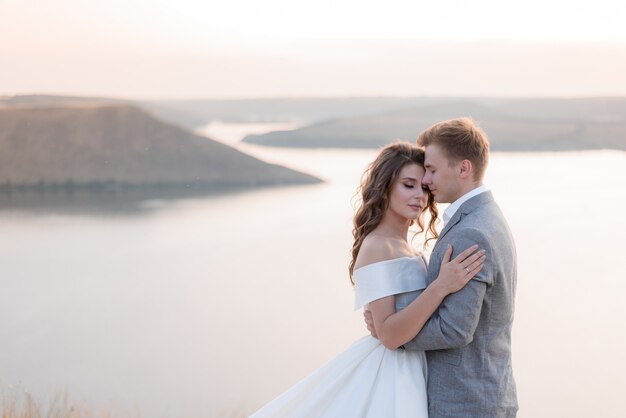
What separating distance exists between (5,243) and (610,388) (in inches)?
197

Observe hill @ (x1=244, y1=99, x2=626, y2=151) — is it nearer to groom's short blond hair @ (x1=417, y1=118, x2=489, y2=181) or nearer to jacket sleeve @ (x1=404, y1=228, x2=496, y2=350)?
groom's short blond hair @ (x1=417, y1=118, x2=489, y2=181)

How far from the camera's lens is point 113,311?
640 centimetres

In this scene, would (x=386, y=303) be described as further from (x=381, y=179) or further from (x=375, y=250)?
(x=381, y=179)

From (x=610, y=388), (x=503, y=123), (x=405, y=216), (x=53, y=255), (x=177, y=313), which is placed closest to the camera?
(x=405, y=216)

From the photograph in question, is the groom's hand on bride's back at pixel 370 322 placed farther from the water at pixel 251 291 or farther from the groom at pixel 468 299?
the water at pixel 251 291

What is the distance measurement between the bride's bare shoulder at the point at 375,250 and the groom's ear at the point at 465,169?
0.30 metres

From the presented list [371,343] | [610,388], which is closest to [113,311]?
[610,388]

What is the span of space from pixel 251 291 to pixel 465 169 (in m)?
4.45

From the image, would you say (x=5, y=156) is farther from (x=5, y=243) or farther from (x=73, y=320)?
(x=73, y=320)

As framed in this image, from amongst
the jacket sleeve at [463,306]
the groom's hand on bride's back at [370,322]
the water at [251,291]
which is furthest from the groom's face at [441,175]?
the water at [251,291]

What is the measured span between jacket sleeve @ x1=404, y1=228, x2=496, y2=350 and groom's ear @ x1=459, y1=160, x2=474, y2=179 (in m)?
0.16

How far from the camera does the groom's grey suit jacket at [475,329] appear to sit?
82.0 inches

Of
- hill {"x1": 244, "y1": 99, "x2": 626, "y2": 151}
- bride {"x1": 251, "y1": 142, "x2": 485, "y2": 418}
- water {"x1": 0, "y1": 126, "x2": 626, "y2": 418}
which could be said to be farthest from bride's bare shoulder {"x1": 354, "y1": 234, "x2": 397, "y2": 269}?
hill {"x1": 244, "y1": 99, "x2": 626, "y2": 151}

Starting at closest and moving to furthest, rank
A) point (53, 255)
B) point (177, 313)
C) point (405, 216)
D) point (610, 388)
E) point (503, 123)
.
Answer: point (405, 216)
point (610, 388)
point (177, 313)
point (53, 255)
point (503, 123)
